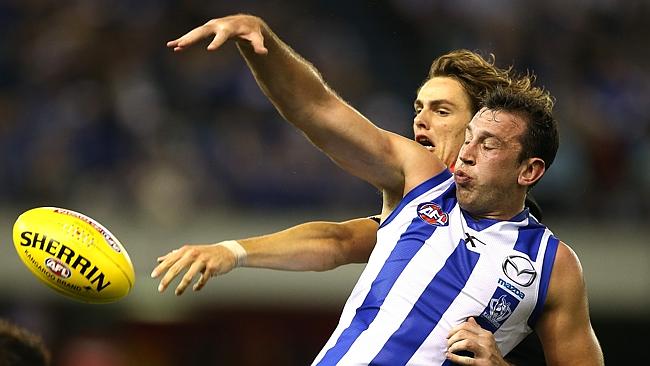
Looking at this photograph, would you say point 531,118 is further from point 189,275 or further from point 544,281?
point 189,275

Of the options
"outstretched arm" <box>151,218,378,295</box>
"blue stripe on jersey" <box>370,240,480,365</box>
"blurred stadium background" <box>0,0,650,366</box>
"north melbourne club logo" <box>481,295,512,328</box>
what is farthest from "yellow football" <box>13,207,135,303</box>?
"blurred stadium background" <box>0,0,650,366</box>

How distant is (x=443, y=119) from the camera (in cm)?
500

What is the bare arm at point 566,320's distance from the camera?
14.2 ft

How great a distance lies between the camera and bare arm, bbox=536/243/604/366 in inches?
170

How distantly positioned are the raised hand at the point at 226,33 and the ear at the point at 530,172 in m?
1.24

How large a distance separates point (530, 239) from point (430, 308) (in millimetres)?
540

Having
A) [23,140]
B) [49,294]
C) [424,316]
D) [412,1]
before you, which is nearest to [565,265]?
[424,316]

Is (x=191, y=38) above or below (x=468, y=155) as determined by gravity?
above

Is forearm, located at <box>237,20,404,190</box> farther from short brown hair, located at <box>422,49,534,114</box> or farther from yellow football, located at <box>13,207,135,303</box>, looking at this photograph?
yellow football, located at <box>13,207,135,303</box>

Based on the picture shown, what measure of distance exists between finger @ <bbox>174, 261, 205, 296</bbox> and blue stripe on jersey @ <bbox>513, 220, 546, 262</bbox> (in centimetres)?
125

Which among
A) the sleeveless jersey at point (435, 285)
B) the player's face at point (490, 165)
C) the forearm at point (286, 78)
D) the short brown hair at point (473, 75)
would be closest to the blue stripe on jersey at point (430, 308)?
the sleeveless jersey at point (435, 285)

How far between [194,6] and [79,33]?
4.04 ft

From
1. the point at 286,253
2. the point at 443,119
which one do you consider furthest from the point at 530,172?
the point at 286,253

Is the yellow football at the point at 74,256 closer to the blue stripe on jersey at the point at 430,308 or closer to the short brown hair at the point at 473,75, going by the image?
the blue stripe on jersey at the point at 430,308
